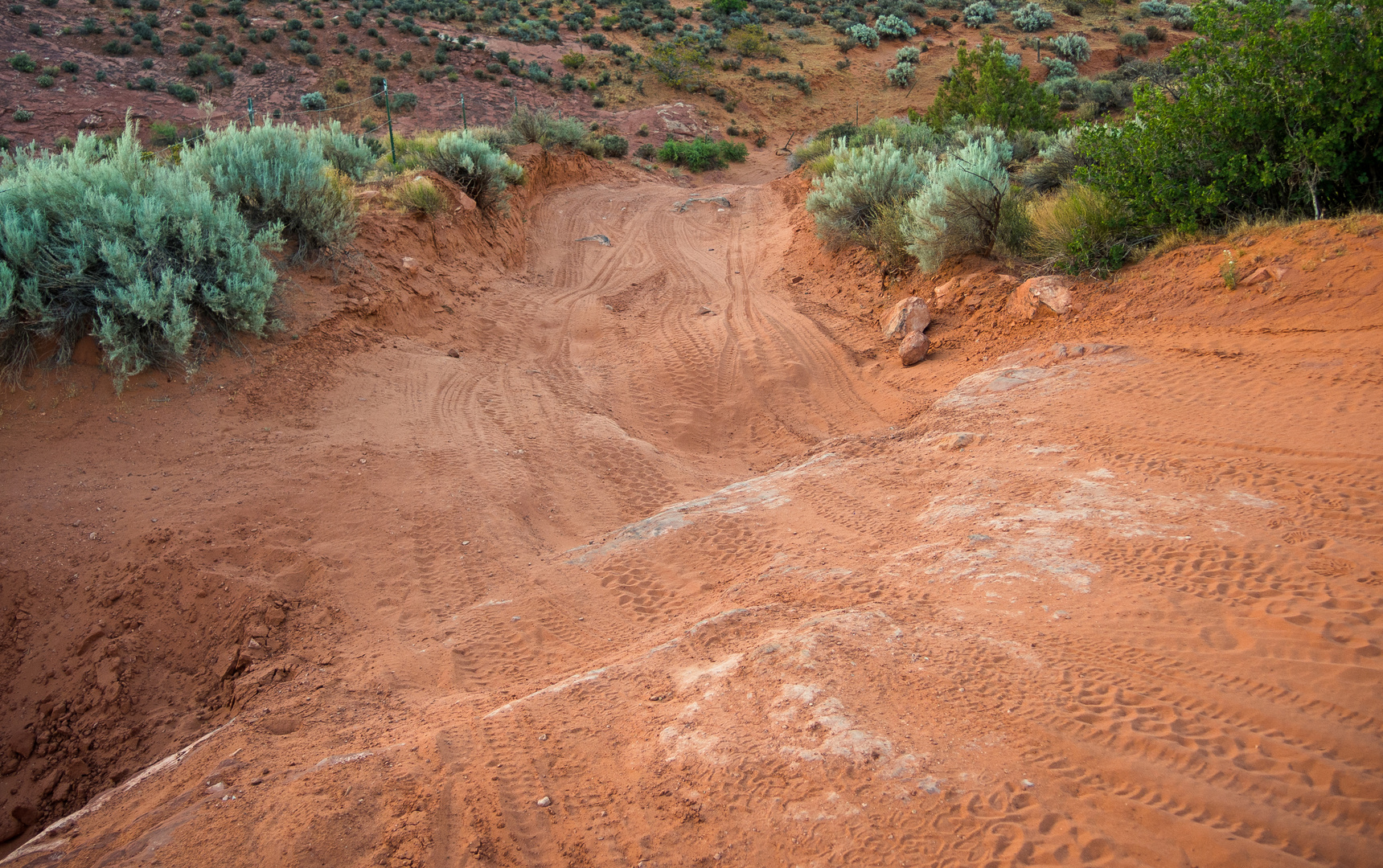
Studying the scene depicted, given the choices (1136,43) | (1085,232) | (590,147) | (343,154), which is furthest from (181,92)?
(1136,43)

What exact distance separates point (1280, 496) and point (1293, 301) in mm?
2773

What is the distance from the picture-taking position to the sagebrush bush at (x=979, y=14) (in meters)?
36.6

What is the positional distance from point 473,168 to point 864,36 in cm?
3019

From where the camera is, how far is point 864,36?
35969mm

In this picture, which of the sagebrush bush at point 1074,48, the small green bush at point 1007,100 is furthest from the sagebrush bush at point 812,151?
the sagebrush bush at point 1074,48

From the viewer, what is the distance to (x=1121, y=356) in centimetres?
655

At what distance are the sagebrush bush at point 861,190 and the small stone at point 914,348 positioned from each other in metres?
3.34

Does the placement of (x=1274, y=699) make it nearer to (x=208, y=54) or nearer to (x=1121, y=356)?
(x=1121, y=356)

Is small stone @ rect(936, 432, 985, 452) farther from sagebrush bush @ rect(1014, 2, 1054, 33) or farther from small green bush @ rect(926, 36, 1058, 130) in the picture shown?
sagebrush bush @ rect(1014, 2, 1054, 33)

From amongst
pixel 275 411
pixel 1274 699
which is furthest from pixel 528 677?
pixel 275 411

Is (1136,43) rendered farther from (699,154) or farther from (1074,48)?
(699,154)

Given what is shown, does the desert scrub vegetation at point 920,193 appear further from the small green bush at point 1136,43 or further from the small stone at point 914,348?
the small green bush at point 1136,43

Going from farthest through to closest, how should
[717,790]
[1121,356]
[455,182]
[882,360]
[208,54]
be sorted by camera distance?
[208,54] < [455,182] < [882,360] < [1121,356] < [717,790]

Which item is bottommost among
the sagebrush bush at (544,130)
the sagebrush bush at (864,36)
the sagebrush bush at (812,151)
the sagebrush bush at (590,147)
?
the sagebrush bush at (812,151)
